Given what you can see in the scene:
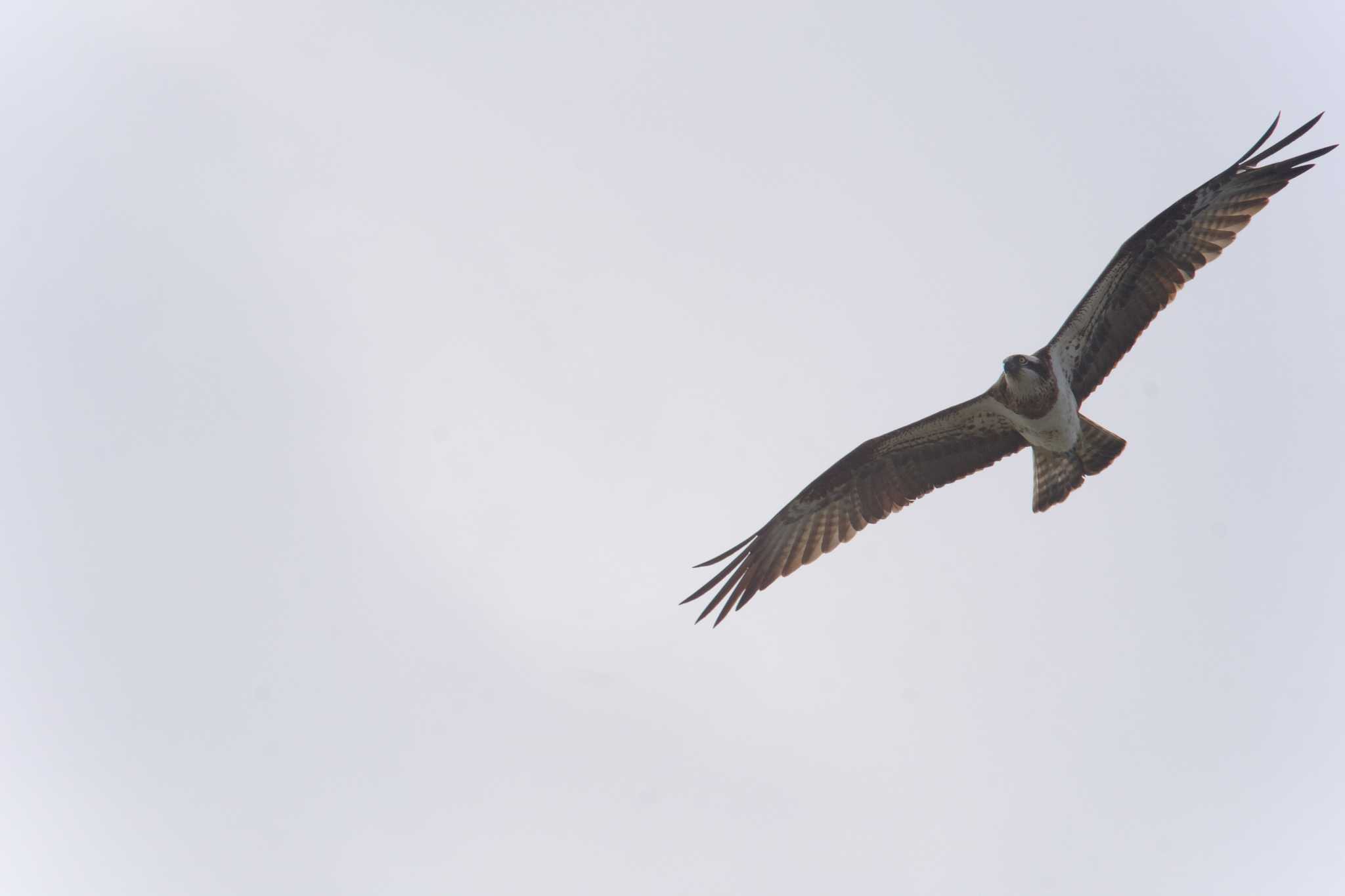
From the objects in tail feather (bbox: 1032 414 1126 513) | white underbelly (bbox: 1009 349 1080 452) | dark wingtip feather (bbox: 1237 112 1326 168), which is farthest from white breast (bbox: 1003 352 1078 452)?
dark wingtip feather (bbox: 1237 112 1326 168)

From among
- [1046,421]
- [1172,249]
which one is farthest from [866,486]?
[1172,249]

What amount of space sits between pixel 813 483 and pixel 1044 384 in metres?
2.79

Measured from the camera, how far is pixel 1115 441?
1353cm

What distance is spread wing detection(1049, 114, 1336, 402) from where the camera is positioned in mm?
12922

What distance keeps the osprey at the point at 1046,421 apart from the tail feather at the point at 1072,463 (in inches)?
0.4

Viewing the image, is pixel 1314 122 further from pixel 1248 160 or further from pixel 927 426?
pixel 927 426

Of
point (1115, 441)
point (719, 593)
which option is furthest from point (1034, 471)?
point (719, 593)

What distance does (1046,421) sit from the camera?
13109 millimetres

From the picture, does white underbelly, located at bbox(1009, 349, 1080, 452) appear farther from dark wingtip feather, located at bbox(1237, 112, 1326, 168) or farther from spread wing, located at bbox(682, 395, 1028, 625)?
dark wingtip feather, located at bbox(1237, 112, 1326, 168)

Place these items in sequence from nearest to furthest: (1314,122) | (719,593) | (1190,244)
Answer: (1314,122) < (1190,244) < (719,593)

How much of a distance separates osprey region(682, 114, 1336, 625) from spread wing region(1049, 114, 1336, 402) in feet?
0.03

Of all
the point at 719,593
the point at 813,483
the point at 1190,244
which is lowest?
the point at 719,593

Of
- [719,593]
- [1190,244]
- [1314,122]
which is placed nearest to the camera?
[1314,122]

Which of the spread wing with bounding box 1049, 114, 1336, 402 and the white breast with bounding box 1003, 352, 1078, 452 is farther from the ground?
the spread wing with bounding box 1049, 114, 1336, 402
